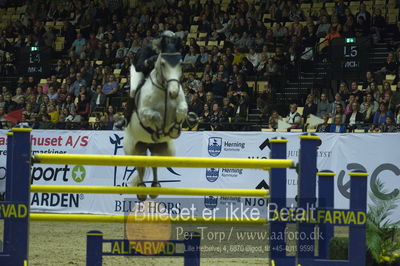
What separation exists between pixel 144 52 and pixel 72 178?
7.09m

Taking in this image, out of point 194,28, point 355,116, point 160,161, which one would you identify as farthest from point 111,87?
point 160,161

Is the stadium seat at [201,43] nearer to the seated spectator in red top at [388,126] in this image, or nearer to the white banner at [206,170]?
the white banner at [206,170]

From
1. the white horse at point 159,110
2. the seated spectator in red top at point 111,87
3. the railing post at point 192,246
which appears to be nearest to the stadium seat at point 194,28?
the seated spectator in red top at point 111,87

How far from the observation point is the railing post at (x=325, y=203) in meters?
6.06

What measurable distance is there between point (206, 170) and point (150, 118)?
6.35m

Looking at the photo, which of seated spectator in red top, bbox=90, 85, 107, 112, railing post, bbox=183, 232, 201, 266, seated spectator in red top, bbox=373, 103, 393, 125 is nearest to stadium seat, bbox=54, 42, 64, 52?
seated spectator in red top, bbox=90, 85, 107, 112

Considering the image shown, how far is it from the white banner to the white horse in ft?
16.5

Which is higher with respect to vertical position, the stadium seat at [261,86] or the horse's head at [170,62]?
the stadium seat at [261,86]

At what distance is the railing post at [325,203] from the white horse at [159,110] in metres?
1.57

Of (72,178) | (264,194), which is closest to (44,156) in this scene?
(264,194)

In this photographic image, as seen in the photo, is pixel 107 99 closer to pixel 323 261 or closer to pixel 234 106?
pixel 234 106

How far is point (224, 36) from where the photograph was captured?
776 inches

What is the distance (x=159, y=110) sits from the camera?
7.59 m

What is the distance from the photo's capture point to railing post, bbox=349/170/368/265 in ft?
18.3
